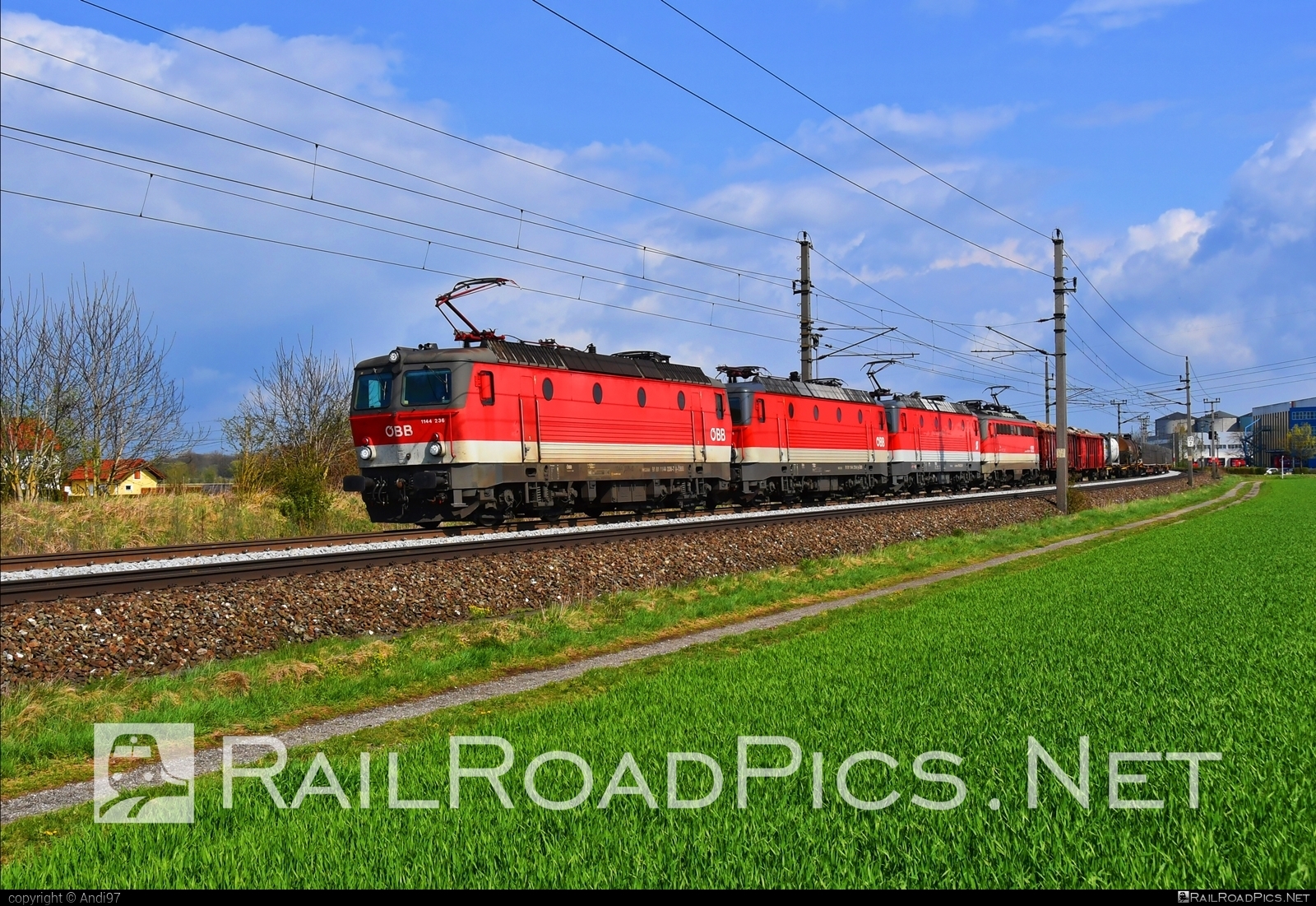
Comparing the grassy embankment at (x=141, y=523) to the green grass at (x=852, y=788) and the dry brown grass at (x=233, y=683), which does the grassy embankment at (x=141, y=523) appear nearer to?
the dry brown grass at (x=233, y=683)

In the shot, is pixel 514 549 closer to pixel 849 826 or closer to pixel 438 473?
pixel 438 473

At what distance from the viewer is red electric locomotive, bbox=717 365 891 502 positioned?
105 ft

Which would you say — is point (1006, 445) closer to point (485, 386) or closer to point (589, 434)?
point (589, 434)

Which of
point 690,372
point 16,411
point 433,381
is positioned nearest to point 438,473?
point 433,381

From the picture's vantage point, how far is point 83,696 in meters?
10.1

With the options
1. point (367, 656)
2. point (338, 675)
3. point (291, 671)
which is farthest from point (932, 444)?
point (291, 671)

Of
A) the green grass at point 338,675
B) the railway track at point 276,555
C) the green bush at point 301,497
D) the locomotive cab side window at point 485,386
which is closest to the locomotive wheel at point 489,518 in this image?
the railway track at point 276,555

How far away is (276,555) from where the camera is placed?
51.6 feet

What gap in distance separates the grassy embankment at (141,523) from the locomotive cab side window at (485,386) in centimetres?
641

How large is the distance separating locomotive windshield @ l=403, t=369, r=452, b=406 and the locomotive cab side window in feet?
2.04

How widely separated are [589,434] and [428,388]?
15.2 ft

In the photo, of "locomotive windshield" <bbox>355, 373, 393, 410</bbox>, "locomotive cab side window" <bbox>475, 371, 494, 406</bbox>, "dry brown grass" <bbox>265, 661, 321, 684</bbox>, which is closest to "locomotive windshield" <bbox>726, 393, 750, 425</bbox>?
"locomotive cab side window" <bbox>475, 371, 494, 406</bbox>

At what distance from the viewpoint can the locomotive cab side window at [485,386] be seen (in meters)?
20.9

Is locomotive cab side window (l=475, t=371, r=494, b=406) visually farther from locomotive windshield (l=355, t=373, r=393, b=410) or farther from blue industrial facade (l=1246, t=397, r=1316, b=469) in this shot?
blue industrial facade (l=1246, t=397, r=1316, b=469)
